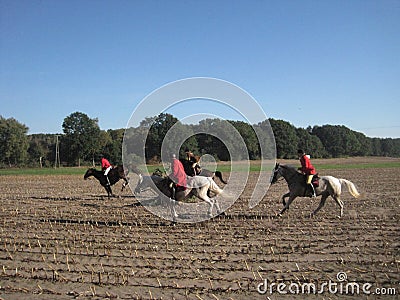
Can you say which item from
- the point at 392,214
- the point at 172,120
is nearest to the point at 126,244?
the point at 392,214

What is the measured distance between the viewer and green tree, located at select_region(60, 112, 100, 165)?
2785 inches

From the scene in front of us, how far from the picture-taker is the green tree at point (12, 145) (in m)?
67.4

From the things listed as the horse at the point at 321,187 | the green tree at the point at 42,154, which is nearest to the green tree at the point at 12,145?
the green tree at the point at 42,154

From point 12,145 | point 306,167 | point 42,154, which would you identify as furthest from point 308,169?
point 42,154

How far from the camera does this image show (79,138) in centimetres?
7256

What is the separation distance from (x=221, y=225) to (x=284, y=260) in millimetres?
3506

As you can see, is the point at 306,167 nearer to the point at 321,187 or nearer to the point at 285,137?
the point at 321,187

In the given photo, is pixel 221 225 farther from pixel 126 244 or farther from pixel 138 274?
pixel 138 274

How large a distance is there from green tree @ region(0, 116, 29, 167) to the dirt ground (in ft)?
204

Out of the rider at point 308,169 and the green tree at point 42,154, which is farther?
the green tree at point 42,154

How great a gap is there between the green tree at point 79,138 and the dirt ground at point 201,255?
198ft

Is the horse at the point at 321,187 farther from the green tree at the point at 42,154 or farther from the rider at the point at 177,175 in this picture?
the green tree at the point at 42,154

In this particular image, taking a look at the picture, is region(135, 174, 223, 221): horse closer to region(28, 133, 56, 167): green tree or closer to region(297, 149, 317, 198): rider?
region(297, 149, 317, 198): rider

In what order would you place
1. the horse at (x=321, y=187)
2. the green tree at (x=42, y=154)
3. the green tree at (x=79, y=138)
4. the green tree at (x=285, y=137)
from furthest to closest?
the green tree at (x=79, y=138), the green tree at (x=42, y=154), the green tree at (x=285, y=137), the horse at (x=321, y=187)
